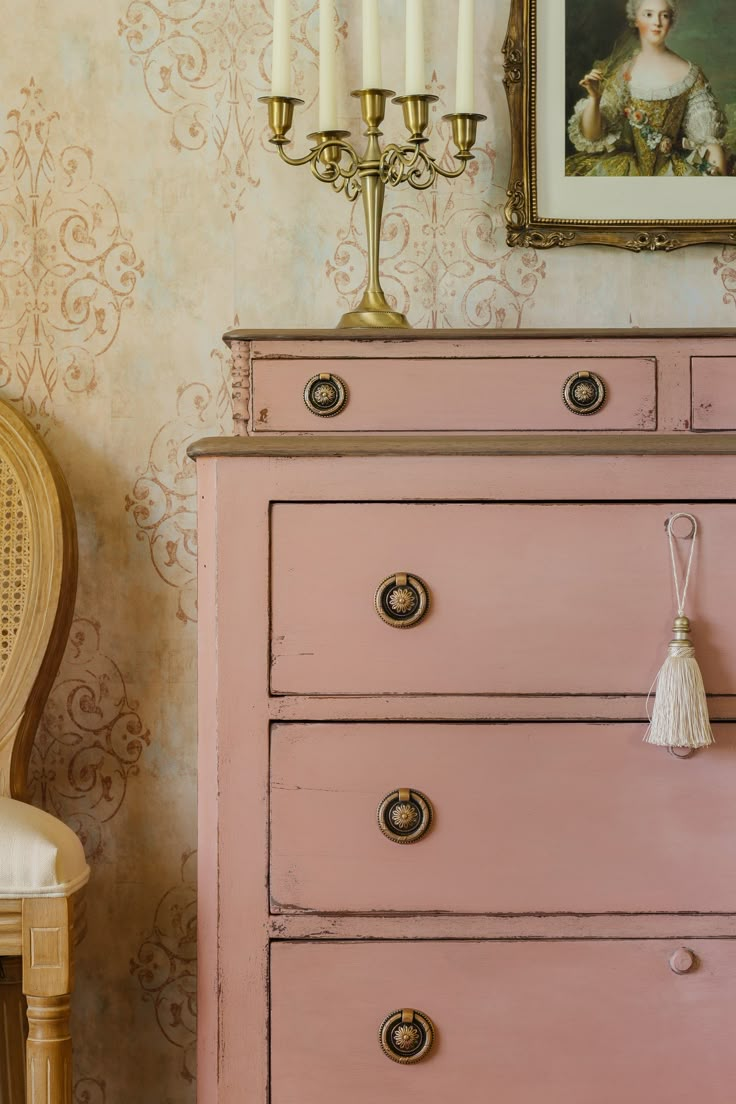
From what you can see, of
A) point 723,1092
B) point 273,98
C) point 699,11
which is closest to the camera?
point 723,1092

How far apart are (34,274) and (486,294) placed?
32.9 inches

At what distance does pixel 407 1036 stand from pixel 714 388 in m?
0.95

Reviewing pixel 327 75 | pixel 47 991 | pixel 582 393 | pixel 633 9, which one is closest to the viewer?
pixel 47 991

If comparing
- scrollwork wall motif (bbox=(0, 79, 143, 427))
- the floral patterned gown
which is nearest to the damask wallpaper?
scrollwork wall motif (bbox=(0, 79, 143, 427))

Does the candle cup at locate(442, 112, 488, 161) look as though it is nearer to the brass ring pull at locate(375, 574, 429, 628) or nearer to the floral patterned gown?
the floral patterned gown

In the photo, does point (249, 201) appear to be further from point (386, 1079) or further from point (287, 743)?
point (386, 1079)

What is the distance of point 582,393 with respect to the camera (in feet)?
4.72

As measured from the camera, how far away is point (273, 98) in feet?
5.30

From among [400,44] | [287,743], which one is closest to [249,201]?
[400,44]

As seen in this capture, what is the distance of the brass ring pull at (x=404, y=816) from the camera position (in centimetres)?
121

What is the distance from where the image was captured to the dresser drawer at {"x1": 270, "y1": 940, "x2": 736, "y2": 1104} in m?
1.20

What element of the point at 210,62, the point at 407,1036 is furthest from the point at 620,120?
the point at 407,1036

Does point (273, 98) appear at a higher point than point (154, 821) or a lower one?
higher

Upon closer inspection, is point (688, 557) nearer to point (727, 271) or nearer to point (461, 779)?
point (461, 779)
